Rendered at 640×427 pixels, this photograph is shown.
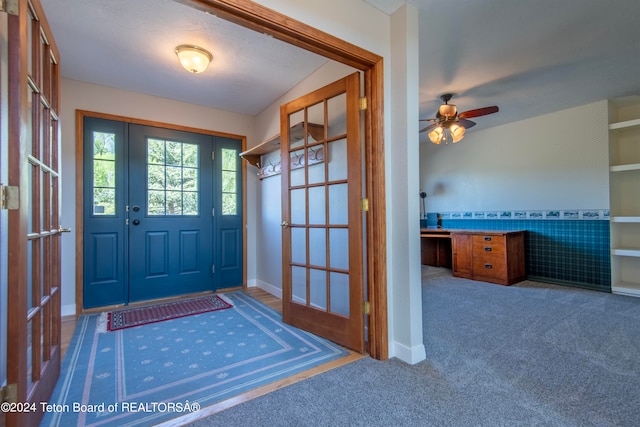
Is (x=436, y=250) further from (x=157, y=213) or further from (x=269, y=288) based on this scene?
(x=157, y=213)

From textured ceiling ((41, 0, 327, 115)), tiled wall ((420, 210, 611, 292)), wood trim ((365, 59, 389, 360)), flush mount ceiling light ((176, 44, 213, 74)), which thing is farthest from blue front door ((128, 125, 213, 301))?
tiled wall ((420, 210, 611, 292))

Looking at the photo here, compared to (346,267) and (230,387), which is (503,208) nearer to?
(346,267)

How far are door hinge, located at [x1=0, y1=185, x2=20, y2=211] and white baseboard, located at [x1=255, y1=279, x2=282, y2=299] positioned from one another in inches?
104

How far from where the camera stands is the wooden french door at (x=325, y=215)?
2.00 meters

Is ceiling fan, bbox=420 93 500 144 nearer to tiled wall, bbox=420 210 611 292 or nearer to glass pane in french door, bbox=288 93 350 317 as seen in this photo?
glass pane in french door, bbox=288 93 350 317

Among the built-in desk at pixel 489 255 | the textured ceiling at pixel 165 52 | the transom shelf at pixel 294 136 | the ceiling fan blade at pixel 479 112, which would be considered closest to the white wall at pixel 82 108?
the textured ceiling at pixel 165 52

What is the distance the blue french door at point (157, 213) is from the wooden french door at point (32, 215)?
155cm

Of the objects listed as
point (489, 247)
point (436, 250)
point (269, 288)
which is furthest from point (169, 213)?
point (436, 250)

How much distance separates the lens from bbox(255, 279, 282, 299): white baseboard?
3.46m

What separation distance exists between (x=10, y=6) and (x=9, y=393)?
4.54 feet

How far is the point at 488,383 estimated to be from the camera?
161 cm

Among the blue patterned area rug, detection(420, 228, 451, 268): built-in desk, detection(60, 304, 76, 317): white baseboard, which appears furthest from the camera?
detection(420, 228, 451, 268): built-in desk

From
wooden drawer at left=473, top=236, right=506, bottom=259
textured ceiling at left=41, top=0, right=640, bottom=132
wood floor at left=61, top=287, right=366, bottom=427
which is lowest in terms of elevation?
wood floor at left=61, top=287, right=366, bottom=427

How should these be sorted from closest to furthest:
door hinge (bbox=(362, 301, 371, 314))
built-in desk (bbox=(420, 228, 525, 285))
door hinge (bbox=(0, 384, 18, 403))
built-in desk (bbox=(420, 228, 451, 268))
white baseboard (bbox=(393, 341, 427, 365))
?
door hinge (bbox=(0, 384, 18, 403))
white baseboard (bbox=(393, 341, 427, 365))
door hinge (bbox=(362, 301, 371, 314))
built-in desk (bbox=(420, 228, 525, 285))
built-in desk (bbox=(420, 228, 451, 268))
